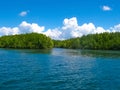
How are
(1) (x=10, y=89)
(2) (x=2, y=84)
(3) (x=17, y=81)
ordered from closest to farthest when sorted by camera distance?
(1) (x=10, y=89) → (2) (x=2, y=84) → (3) (x=17, y=81)

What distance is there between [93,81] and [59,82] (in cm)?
528

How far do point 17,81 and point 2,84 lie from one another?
3.01 metres

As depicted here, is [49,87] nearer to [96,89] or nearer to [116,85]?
[96,89]

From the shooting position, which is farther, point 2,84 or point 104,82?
point 104,82


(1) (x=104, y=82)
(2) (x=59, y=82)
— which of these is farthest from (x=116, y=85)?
(2) (x=59, y=82)

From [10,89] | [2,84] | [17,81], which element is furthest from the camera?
[17,81]

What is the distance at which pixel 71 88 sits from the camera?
31797 millimetres

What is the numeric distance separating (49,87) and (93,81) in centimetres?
800

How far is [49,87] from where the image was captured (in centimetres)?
3225

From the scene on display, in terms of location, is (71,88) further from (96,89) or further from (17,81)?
(17,81)

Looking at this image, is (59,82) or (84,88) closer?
(84,88)

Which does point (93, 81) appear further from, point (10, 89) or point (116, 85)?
point (10, 89)

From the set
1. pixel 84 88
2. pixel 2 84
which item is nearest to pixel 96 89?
pixel 84 88

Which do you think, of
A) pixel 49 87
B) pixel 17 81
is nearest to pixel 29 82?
pixel 17 81
